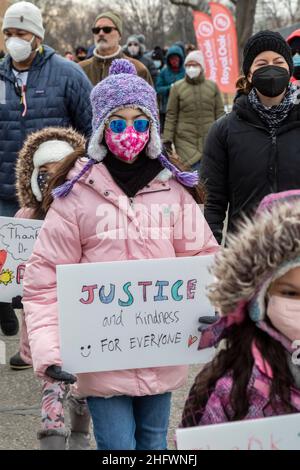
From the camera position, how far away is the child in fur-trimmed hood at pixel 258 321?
1982mm

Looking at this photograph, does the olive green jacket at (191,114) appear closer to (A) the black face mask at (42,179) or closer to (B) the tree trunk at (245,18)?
(A) the black face mask at (42,179)

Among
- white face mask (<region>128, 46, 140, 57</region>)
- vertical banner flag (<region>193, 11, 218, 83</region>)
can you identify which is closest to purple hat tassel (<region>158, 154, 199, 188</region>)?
white face mask (<region>128, 46, 140, 57</region>)

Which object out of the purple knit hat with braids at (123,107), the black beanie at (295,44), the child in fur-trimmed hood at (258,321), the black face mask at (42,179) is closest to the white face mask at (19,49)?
the black face mask at (42,179)

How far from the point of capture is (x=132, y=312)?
2639 mm

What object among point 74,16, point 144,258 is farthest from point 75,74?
point 74,16

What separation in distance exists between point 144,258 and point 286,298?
2.71 feet

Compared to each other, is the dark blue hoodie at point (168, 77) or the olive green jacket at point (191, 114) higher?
the dark blue hoodie at point (168, 77)

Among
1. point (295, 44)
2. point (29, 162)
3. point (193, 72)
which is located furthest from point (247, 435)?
point (193, 72)

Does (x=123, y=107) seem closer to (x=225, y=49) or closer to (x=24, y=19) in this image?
(x=24, y=19)

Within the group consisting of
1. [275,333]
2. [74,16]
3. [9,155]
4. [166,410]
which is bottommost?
[166,410]

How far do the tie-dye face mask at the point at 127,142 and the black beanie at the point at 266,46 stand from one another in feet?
3.53

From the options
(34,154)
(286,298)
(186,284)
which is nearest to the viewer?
(286,298)

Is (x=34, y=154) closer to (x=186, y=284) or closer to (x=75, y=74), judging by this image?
(x=75, y=74)

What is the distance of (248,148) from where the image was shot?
357cm
